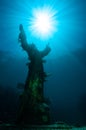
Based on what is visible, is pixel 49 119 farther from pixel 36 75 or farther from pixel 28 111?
pixel 36 75

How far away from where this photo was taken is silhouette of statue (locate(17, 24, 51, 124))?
31.7 meters

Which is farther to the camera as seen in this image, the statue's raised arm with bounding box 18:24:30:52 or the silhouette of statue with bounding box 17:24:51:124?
the statue's raised arm with bounding box 18:24:30:52

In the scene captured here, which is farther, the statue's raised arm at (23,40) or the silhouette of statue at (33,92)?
the statue's raised arm at (23,40)

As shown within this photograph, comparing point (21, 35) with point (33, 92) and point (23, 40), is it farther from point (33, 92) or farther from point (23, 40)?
point (33, 92)

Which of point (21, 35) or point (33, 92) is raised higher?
point (21, 35)

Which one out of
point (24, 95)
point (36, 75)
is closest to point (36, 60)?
point (36, 75)

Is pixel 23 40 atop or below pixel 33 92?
atop

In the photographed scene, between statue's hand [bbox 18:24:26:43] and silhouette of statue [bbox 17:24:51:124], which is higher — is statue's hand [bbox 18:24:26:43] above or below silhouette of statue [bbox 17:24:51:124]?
above

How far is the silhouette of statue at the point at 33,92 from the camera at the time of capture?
31.7m

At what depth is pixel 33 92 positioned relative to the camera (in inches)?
1313

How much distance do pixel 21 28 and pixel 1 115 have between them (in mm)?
28092

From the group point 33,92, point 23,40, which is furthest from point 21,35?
point 33,92

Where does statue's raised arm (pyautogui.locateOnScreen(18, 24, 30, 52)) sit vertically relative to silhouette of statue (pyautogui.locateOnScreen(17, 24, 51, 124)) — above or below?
above

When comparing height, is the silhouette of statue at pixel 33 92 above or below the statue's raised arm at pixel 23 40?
below
